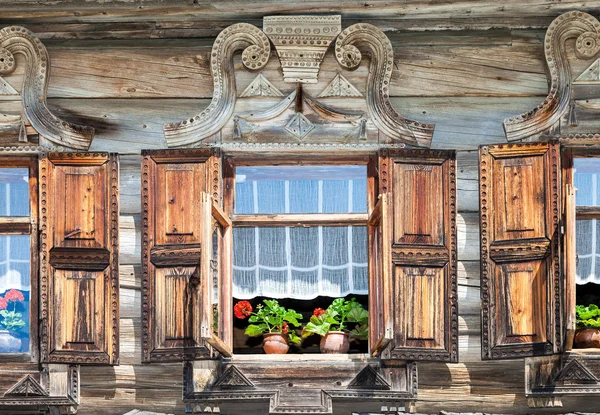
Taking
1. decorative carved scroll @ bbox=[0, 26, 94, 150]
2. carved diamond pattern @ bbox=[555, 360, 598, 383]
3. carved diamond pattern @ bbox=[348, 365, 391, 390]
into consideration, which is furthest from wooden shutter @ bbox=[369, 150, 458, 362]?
decorative carved scroll @ bbox=[0, 26, 94, 150]

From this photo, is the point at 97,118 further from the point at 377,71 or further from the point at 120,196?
the point at 377,71

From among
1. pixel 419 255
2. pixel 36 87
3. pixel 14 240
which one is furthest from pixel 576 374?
pixel 36 87

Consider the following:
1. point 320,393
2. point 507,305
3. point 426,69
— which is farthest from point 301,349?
point 426,69

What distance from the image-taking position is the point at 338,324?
9281 millimetres

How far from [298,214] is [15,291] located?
1.88m

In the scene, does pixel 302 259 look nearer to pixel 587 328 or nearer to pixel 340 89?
pixel 340 89

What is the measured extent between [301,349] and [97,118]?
2.00m

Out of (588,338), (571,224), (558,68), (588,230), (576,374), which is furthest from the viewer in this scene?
(588,230)

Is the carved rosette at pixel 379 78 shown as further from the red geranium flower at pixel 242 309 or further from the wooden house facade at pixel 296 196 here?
the red geranium flower at pixel 242 309

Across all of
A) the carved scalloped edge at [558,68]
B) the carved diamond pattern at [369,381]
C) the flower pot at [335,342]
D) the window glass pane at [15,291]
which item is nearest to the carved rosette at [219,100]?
the window glass pane at [15,291]

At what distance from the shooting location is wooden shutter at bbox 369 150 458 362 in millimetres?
8969

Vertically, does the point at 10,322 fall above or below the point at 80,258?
below

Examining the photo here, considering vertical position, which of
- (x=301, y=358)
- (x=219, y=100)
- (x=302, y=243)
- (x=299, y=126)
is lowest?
(x=301, y=358)

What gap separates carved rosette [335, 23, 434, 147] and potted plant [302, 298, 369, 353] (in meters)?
1.12
